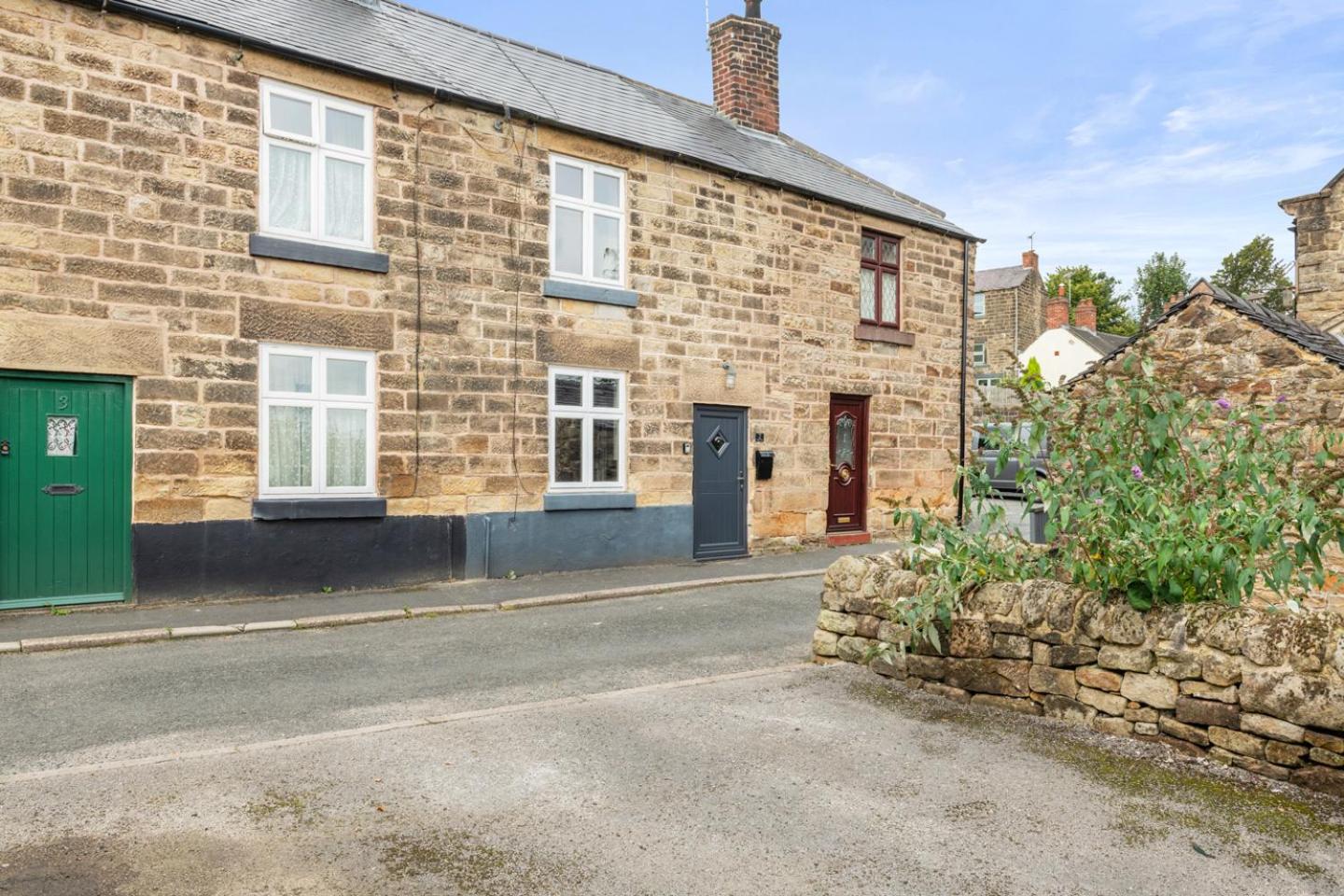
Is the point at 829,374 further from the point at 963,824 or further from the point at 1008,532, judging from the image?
the point at 963,824

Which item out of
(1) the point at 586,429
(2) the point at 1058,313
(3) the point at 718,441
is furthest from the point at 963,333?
(2) the point at 1058,313

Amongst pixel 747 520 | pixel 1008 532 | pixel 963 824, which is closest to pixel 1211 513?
pixel 1008 532

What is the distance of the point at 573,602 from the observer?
10383 mm

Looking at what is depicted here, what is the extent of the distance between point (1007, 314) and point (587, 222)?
39657 mm

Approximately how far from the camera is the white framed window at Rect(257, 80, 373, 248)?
10062 mm

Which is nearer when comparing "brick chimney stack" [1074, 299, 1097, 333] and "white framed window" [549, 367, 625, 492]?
"white framed window" [549, 367, 625, 492]

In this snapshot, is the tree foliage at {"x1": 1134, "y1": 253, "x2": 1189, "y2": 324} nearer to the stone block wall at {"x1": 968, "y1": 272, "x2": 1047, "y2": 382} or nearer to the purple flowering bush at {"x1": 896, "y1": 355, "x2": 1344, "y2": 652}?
the stone block wall at {"x1": 968, "y1": 272, "x2": 1047, "y2": 382}

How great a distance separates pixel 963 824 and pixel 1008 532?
262 cm

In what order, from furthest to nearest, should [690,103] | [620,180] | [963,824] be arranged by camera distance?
[690,103] → [620,180] → [963,824]

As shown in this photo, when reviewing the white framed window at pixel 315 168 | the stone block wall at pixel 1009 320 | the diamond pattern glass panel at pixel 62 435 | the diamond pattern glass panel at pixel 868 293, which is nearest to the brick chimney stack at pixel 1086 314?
the stone block wall at pixel 1009 320

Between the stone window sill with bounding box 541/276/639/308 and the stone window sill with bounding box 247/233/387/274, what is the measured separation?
6.99 feet

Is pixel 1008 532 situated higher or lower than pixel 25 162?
lower

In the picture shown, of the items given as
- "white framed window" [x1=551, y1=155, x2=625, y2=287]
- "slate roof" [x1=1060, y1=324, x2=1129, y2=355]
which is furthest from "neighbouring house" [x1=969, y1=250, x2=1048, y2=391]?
"white framed window" [x1=551, y1=155, x2=625, y2=287]

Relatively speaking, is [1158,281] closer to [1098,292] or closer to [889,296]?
[1098,292]
